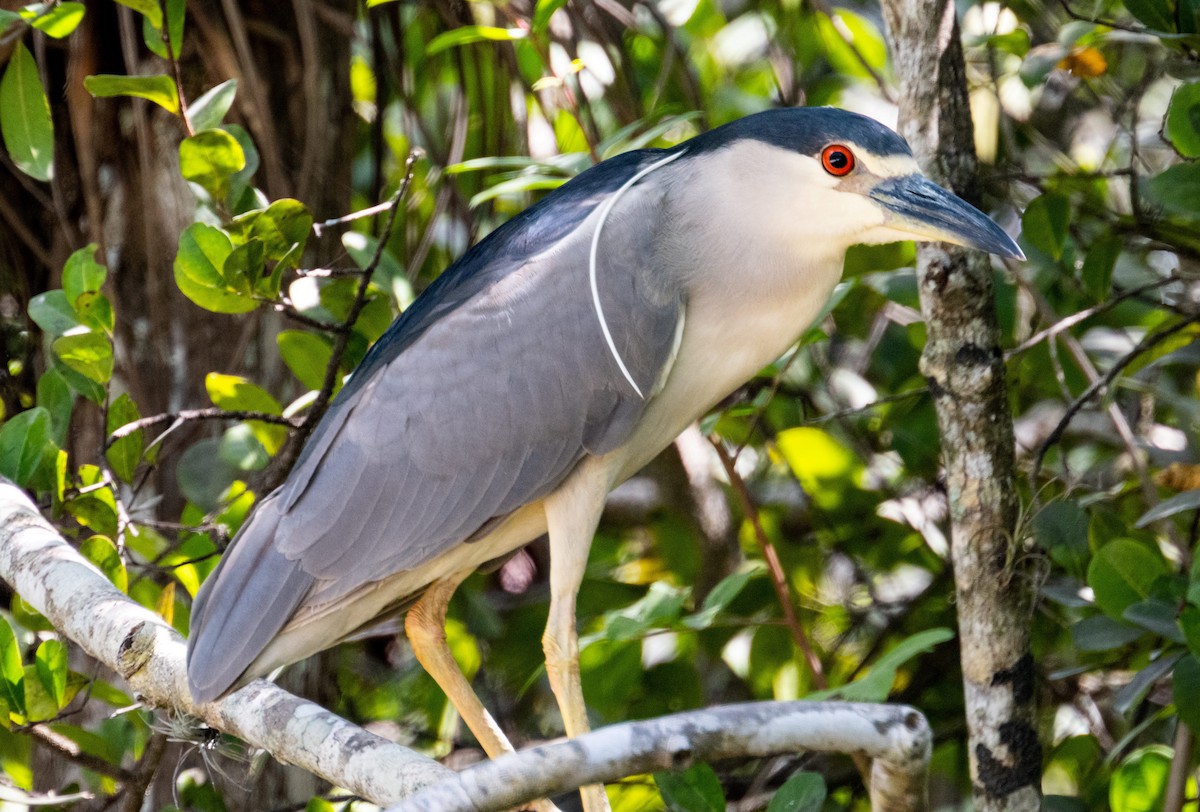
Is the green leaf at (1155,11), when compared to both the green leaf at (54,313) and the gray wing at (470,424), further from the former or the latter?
the green leaf at (54,313)

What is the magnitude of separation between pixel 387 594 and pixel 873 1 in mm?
1828

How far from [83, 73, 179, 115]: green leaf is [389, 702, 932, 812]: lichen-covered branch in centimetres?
153

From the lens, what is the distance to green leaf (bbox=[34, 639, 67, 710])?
2102mm

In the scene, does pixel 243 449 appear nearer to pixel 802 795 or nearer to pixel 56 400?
pixel 56 400

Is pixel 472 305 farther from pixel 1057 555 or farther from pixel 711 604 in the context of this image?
pixel 1057 555

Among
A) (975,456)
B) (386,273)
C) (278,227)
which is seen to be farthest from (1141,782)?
(278,227)

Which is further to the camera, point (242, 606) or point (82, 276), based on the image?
point (82, 276)

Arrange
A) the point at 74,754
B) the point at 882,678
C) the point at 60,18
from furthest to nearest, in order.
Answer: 1. the point at 60,18
2. the point at 74,754
3. the point at 882,678

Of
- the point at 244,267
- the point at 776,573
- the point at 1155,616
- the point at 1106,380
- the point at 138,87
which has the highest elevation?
the point at 138,87

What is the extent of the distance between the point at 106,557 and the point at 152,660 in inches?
9.6

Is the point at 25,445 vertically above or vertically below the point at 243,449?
above

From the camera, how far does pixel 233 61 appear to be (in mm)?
2971

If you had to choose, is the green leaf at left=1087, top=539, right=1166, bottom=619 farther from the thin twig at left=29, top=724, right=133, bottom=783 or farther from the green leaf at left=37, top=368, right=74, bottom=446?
the green leaf at left=37, top=368, right=74, bottom=446

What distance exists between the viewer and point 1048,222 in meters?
2.43
